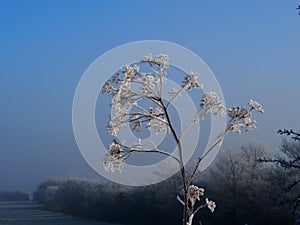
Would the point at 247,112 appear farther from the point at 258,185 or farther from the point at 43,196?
the point at 43,196

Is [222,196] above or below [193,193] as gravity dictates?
above

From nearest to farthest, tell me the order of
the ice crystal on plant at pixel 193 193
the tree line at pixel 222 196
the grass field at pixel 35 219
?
the ice crystal on plant at pixel 193 193, the tree line at pixel 222 196, the grass field at pixel 35 219

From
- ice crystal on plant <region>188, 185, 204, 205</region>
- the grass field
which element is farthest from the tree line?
ice crystal on plant <region>188, 185, 204, 205</region>

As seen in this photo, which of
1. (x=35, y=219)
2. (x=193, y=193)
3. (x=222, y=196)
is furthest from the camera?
(x=35, y=219)

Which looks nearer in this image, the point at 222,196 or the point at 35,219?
the point at 222,196

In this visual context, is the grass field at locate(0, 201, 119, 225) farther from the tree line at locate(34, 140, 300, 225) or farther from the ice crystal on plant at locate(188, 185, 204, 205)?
the ice crystal on plant at locate(188, 185, 204, 205)

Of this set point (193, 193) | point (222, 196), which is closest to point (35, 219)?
point (222, 196)

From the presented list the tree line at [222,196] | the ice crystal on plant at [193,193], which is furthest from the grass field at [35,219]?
the ice crystal on plant at [193,193]

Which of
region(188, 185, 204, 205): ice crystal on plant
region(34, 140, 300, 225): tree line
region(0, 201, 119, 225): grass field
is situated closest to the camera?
region(188, 185, 204, 205): ice crystal on plant

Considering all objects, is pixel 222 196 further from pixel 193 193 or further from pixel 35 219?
pixel 193 193

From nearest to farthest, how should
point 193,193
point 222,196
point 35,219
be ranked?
point 193,193 → point 222,196 → point 35,219

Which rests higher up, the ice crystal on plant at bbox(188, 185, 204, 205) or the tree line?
the tree line

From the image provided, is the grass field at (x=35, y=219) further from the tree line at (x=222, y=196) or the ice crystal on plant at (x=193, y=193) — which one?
the ice crystal on plant at (x=193, y=193)

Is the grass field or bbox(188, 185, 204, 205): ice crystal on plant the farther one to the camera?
the grass field
